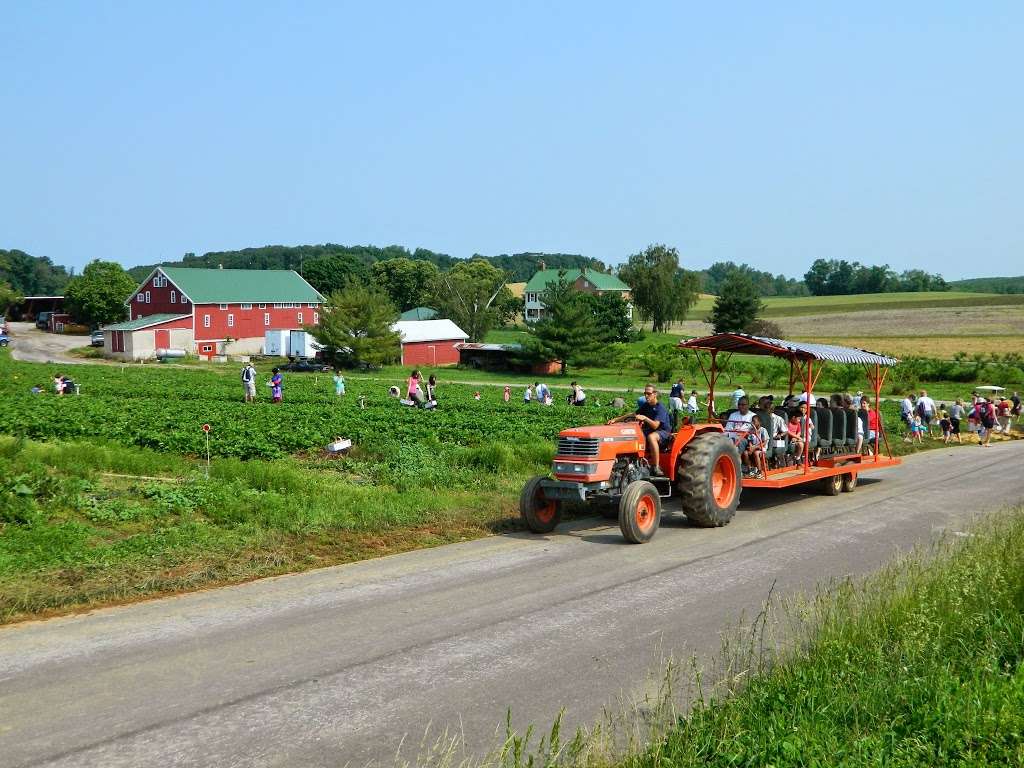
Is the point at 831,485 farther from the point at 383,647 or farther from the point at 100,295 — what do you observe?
the point at 100,295

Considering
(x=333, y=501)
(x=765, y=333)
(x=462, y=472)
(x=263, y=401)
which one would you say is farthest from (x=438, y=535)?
(x=765, y=333)

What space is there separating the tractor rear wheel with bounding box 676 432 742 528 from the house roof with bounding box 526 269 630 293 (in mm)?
97441

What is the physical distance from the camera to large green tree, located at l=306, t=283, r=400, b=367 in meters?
60.6

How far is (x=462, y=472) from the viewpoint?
57.9 feet

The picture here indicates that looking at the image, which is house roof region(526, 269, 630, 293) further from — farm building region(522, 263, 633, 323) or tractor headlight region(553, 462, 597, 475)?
tractor headlight region(553, 462, 597, 475)

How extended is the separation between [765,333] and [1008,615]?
248 ft

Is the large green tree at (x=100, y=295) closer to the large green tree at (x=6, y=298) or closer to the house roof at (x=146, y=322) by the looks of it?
the house roof at (x=146, y=322)

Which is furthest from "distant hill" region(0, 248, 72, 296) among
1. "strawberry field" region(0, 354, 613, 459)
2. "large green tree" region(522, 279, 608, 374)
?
"strawberry field" region(0, 354, 613, 459)

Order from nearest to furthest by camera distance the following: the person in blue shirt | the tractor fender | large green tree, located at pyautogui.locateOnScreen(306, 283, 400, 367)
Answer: the person in blue shirt
the tractor fender
large green tree, located at pyautogui.locateOnScreen(306, 283, 400, 367)

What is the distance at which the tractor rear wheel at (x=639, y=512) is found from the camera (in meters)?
12.6

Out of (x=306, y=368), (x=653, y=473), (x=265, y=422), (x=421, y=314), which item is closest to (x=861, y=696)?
(x=653, y=473)

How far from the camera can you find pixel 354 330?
61031 mm

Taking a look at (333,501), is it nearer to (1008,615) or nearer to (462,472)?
(462,472)

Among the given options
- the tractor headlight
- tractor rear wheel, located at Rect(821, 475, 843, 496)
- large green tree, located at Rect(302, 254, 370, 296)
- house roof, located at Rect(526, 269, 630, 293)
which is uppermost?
large green tree, located at Rect(302, 254, 370, 296)
